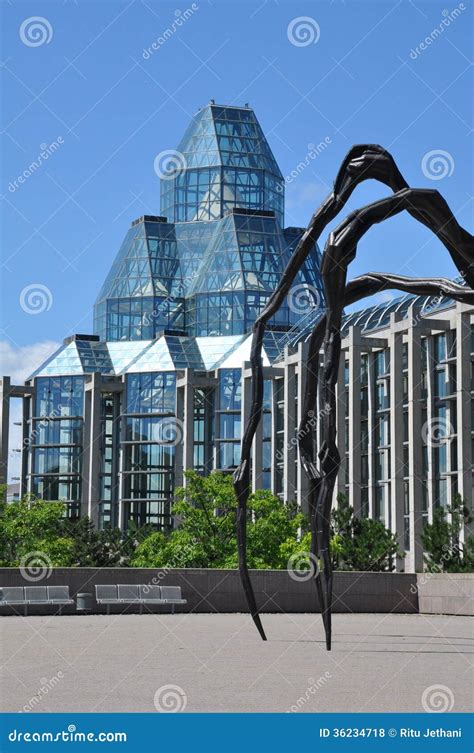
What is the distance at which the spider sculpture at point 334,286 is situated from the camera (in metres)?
12.1

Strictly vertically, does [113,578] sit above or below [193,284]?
below

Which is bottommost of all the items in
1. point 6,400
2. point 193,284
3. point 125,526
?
point 125,526

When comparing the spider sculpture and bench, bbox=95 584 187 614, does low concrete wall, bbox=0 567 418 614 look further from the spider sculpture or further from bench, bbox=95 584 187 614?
the spider sculpture

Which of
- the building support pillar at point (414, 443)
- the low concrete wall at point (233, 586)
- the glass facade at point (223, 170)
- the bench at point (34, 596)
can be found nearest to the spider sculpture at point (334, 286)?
the bench at point (34, 596)

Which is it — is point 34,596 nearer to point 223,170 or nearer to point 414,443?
→ point 414,443

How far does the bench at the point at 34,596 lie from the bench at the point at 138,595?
2.33 feet

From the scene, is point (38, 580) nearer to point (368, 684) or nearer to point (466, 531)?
point (368, 684)

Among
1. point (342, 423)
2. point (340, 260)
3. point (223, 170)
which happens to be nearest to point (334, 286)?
point (340, 260)

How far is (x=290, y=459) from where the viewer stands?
224 feet

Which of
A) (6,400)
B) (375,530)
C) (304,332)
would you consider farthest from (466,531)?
(6,400)

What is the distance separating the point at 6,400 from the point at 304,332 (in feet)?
74.8

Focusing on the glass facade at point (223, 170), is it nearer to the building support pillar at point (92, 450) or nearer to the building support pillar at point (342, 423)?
the building support pillar at point (92, 450)

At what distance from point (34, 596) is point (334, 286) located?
13.6m

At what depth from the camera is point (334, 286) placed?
12555 millimetres
